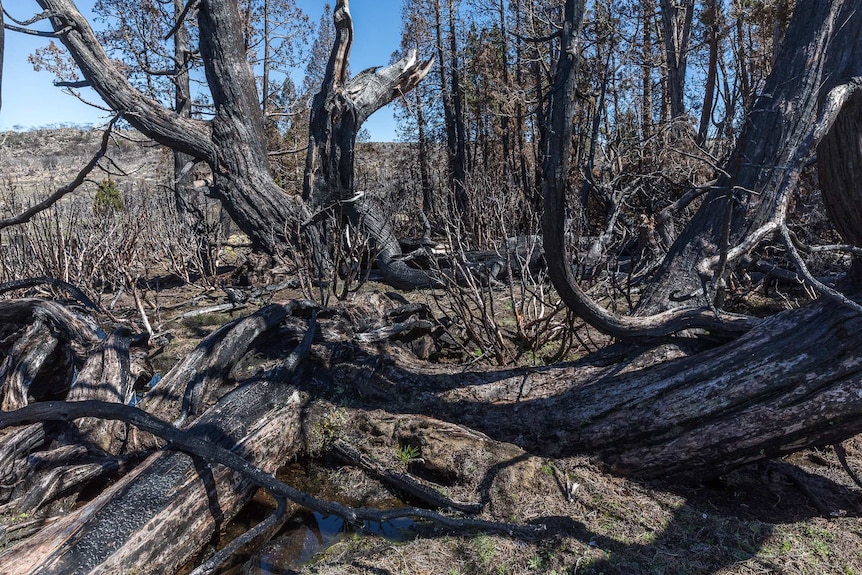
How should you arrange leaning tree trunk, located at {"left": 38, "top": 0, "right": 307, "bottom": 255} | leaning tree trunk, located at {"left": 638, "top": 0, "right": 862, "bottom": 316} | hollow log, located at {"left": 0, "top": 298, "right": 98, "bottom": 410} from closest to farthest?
leaning tree trunk, located at {"left": 638, "top": 0, "right": 862, "bottom": 316} → hollow log, located at {"left": 0, "top": 298, "right": 98, "bottom": 410} → leaning tree trunk, located at {"left": 38, "top": 0, "right": 307, "bottom": 255}

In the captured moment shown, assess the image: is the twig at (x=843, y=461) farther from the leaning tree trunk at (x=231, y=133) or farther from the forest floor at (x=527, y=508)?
the leaning tree trunk at (x=231, y=133)

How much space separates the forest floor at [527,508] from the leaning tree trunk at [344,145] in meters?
4.35

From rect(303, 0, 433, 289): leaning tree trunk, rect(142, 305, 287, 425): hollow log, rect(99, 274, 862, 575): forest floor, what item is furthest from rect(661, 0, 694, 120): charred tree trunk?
rect(142, 305, 287, 425): hollow log

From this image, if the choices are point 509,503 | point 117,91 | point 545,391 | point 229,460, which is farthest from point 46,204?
point 117,91

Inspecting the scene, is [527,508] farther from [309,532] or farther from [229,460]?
[229,460]

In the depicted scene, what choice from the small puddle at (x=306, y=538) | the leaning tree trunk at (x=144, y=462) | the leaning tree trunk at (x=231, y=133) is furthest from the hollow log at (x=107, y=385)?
the leaning tree trunk at (x=231, y=133)

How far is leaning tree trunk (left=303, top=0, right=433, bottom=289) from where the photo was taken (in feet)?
26.1

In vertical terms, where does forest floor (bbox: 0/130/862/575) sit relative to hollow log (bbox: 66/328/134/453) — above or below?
below

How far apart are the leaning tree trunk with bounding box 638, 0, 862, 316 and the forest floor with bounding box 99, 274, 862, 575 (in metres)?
1.10

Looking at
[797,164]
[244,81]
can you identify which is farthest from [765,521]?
[244,81]

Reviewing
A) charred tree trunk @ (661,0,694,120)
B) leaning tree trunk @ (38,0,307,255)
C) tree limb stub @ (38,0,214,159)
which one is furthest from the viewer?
charred tree trunk @ (661,0,694,120)

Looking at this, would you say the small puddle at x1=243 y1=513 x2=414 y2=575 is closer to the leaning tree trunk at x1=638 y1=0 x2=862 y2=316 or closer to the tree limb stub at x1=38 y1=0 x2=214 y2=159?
the leaning tree trunk at x1=638 y1=0 x2=862 y2=316

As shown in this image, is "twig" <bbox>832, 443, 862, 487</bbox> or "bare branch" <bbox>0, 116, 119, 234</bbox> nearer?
"bare branch" <bbox>0, 116, 119, 234</bbox>

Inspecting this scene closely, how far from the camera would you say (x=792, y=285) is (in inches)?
234
